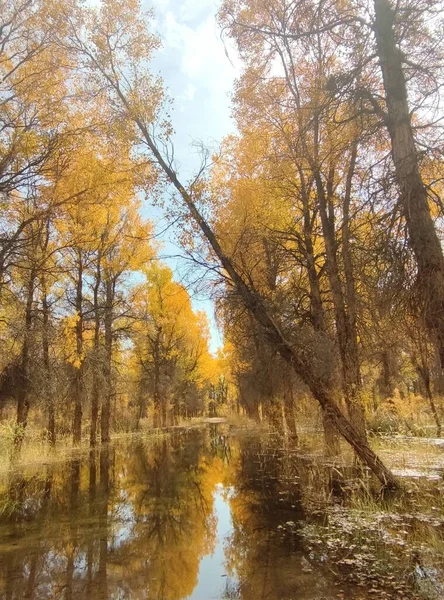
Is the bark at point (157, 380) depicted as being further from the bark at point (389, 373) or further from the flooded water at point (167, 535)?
the flooded water at point (167, 535)

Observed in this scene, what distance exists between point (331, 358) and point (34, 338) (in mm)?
8312

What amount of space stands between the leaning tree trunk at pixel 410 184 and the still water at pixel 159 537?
2.78m

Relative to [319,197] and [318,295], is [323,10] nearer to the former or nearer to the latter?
[319,197]

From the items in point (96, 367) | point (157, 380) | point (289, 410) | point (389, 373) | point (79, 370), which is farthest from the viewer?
point (157, 380)

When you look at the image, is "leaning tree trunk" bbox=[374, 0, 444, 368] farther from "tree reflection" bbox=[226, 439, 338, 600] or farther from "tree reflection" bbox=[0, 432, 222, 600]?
"tree reflection" bbox=[0, 432, 222, 600]

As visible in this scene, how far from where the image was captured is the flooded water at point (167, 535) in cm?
382

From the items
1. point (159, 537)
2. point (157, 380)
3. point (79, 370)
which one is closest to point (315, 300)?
point (159, 537)

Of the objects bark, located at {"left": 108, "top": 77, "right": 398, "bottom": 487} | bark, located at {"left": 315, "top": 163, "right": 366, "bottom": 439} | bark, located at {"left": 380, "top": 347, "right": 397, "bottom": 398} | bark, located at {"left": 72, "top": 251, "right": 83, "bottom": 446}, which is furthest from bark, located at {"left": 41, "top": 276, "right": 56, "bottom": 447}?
bark, located at {"left": 380, "top": 347, "right": 397, "bottom": 398}

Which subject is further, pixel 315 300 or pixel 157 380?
pixel 157 380

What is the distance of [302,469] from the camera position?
31.6 feet

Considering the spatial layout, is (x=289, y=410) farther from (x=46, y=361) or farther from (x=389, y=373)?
(x=46, y=361)

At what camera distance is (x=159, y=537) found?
5.32 meters

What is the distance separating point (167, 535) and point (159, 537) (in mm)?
134

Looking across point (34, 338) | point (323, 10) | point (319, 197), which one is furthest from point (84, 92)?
point (34, 338)
